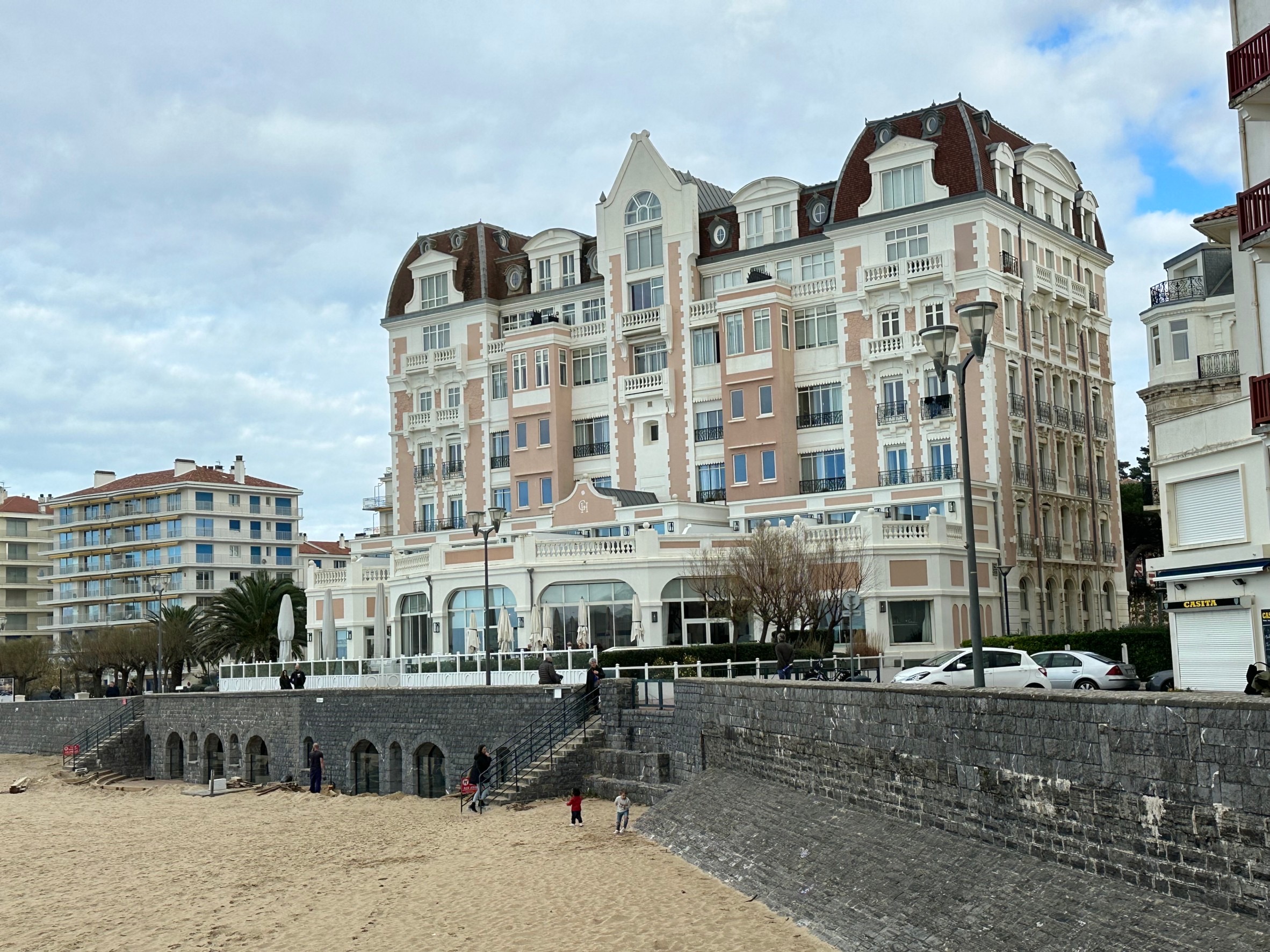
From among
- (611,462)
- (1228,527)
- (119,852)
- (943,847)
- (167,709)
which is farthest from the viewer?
(611,462)

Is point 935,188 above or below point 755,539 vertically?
above

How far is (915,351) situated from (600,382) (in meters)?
15.4

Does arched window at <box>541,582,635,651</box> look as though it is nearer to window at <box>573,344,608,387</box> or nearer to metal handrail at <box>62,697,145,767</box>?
window at <box>573,344,608,387</box>

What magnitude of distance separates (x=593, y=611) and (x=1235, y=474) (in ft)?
80.2

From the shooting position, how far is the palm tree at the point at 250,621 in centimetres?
6769

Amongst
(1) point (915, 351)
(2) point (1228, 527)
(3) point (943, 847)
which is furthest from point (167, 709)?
(3) point (943, 847)

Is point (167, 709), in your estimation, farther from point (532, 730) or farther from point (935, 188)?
point (935, 188)

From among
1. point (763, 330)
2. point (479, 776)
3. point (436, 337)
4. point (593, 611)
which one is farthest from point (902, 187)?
point (479, 776)

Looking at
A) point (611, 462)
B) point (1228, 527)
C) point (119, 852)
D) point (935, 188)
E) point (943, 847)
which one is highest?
point (935, 188)

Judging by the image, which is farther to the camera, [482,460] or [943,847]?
[482,460]

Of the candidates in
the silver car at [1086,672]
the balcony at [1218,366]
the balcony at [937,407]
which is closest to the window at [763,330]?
the balcony at [937,407]

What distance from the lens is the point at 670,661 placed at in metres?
39.3

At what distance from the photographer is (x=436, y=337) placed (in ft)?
224

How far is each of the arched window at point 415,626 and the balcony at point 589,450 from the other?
12.3m
